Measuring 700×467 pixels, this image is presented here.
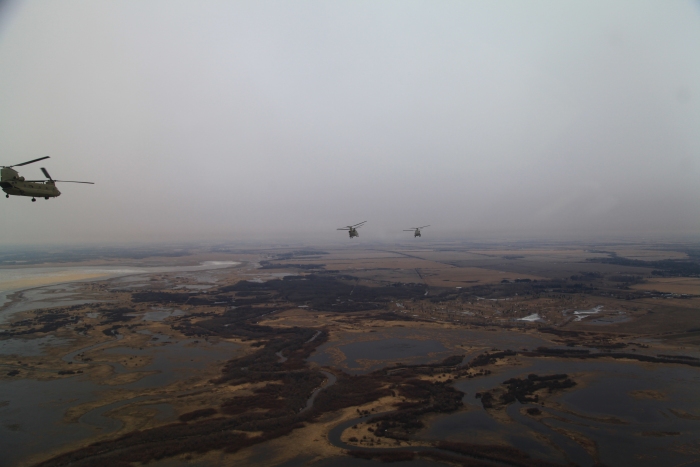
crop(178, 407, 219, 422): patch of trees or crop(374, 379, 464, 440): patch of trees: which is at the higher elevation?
crop(178, 407, 219, 422): patch of trees

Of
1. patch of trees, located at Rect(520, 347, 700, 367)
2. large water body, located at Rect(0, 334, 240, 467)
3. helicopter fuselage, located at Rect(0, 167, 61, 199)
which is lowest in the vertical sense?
patch of trees, located at Rect(520, 347, 700, 367)

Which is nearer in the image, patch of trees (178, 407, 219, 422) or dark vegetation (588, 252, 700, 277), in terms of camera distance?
patch of trees (178, 407, 219, 422)

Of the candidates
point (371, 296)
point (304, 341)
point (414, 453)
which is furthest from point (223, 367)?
point (371, 296)

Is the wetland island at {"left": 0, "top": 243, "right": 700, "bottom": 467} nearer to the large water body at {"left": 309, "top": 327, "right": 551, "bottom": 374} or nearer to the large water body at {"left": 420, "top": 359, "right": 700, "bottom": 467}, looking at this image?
the large water body at {"left": 420, "top": 359, "right": 700, "bottom": 467}

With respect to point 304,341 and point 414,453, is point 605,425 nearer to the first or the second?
point 414,453

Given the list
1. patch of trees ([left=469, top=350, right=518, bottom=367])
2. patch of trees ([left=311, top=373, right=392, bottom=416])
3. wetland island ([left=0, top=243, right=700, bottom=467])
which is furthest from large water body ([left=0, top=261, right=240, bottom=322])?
patch of trees ([left=469, top=350, right=518, bottom=367])

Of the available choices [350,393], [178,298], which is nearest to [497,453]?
[350,393]

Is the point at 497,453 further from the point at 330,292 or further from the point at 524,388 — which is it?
the point at 330,292
